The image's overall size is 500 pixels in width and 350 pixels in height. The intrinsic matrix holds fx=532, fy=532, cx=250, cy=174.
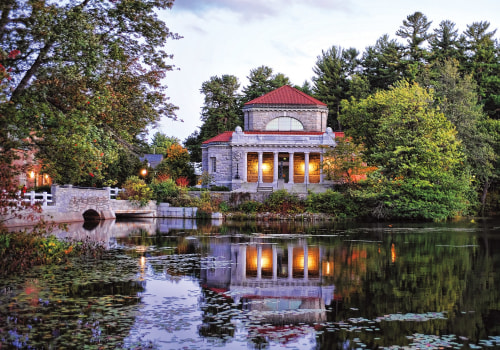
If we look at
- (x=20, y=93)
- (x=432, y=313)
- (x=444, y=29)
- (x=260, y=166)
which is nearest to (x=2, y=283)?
(x=20, y=93)

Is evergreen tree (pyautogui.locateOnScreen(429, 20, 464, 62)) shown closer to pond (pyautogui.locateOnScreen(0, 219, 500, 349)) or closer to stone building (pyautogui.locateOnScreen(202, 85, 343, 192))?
stone building (pyautogui.locateOnScreen(202, 85, 343, 192))

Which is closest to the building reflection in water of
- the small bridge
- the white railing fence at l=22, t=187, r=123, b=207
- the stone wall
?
the white railing fence at l=22, t=187, r=123, b=207

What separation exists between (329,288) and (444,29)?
221ft

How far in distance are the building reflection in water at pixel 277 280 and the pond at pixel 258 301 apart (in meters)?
0.03

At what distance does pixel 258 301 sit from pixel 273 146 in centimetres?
4305

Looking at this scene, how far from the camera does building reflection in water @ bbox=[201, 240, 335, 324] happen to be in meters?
10.3

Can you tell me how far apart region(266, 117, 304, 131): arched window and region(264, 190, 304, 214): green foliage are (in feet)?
41.2

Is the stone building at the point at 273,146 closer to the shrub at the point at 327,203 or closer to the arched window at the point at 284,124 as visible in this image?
the arched window at the point at 284,124

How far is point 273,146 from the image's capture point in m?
53.7

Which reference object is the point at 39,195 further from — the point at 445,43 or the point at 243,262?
the point at 445,43

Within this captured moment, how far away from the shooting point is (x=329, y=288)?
1255 cm

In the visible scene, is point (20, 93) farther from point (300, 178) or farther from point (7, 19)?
point (300, 178)

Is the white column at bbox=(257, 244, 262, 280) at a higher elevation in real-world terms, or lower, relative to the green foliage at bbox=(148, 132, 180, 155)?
lower

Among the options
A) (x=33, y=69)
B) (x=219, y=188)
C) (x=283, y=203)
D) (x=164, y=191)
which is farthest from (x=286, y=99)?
(x=33, y=69)
